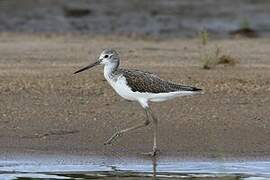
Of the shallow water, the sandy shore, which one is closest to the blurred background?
the sandy shore

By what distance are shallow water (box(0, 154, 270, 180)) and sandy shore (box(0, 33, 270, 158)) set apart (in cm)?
33

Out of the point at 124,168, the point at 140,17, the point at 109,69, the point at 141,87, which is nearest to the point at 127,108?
the point at 109,69

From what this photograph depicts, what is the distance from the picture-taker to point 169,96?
41.9ft

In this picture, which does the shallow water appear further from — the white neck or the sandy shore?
the white neck

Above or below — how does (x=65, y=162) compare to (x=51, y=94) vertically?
below

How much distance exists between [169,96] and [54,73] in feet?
12.9

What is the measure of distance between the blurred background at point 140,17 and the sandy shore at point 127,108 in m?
4.62

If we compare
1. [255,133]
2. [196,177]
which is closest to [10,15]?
[255,133]

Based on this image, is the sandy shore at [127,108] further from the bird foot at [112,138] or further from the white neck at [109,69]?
the white neck at [109,69]

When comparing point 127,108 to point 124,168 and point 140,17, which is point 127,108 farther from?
point 140,17

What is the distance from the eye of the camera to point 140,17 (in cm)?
2528

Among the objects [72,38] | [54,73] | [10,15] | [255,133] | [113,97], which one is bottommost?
[255,133]

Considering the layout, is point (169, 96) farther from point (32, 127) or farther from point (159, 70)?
point (159, 70)

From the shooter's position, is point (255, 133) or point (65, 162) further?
point (255, 133)
